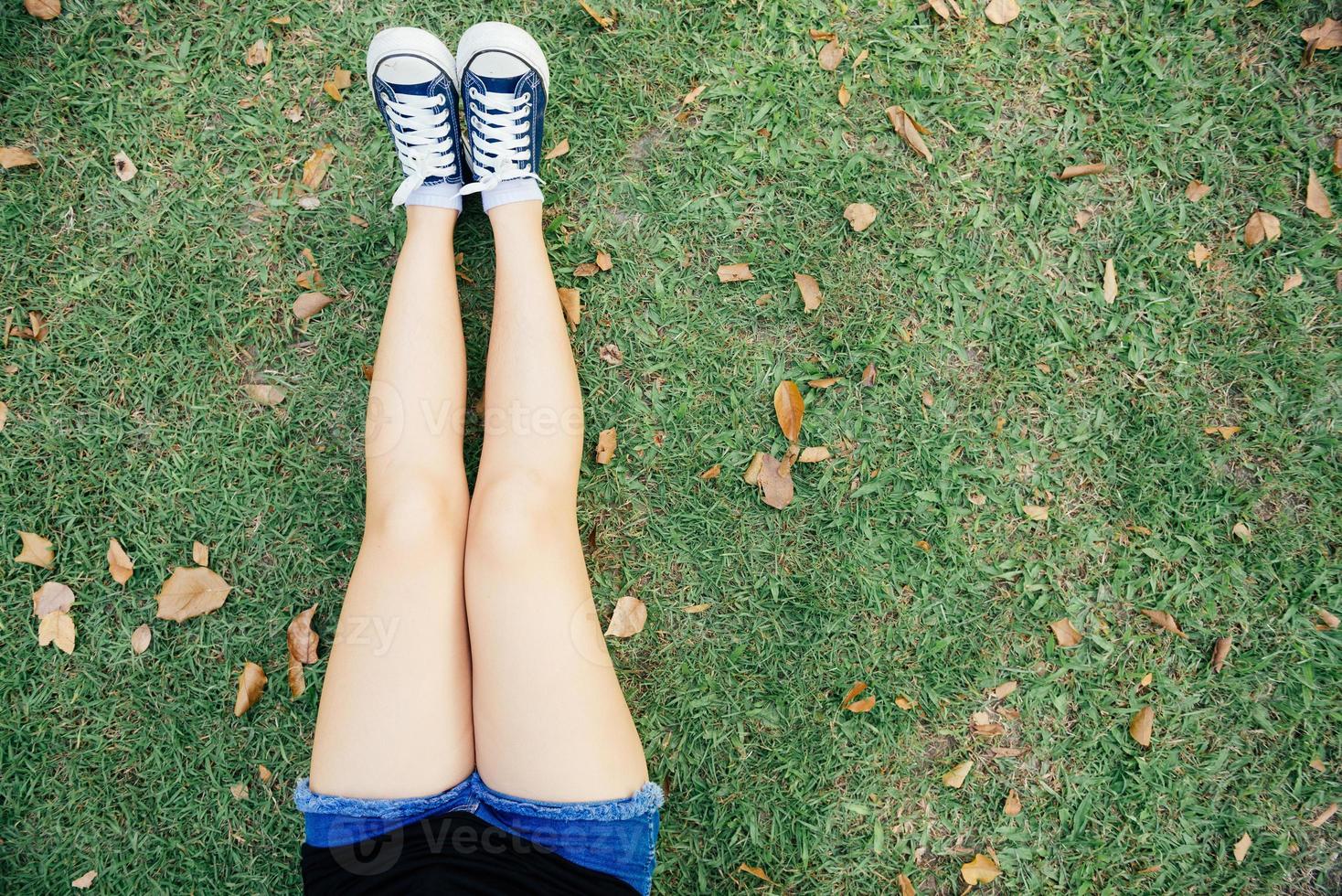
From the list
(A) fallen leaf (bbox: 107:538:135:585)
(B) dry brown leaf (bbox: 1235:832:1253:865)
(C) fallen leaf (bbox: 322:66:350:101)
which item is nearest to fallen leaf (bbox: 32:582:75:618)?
(A) fallen leaf (bbox: 107:538:135:585)

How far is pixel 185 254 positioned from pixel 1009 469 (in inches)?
125

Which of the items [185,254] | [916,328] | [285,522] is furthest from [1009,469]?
[185,254]

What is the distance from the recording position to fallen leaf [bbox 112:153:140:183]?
2896mm

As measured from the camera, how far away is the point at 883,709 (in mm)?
2803

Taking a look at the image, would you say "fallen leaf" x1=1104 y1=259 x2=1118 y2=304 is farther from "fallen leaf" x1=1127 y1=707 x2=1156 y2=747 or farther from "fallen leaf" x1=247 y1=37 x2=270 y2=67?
"fallen leaf" x1=247 y1=37 x2=270 y2=67

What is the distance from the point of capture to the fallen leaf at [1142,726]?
2.80 meters

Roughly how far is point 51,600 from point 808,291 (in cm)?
298

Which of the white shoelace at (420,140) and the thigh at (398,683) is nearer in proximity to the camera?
the thigh at (398,683)

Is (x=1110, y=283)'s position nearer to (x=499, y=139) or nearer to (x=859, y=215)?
(x=859, y=215)

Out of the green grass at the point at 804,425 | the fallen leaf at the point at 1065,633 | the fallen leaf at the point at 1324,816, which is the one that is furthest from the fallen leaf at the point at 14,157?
the fallen leaf at the point at 1324,816

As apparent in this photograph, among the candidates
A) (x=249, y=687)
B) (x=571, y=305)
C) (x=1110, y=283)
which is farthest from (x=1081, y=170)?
(x=249, y=687)

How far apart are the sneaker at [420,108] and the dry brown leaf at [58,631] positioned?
6.28ft

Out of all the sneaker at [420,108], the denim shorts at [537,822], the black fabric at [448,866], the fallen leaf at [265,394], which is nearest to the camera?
the black fabric at [448,866]

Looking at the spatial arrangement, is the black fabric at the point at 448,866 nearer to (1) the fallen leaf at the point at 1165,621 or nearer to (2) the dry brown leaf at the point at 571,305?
(2) the dry brown leaf at the point at 571,305
